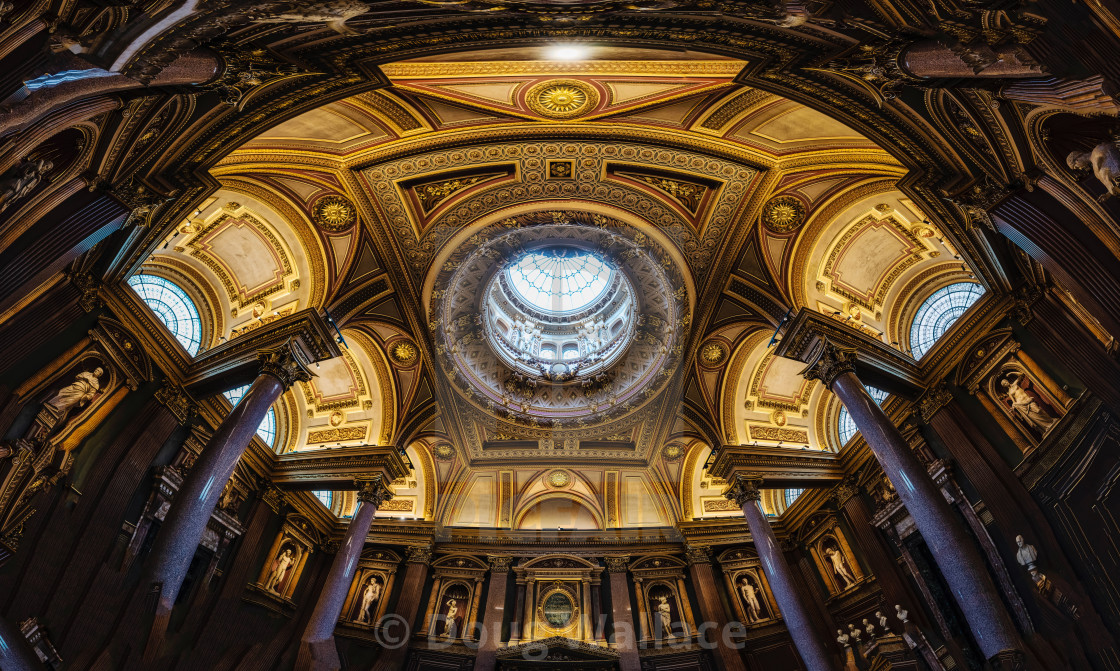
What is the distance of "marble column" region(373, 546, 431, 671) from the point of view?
715 inches

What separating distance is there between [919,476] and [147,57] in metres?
13.4

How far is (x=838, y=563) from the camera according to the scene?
17453 mm

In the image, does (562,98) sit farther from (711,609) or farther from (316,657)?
(711,609)

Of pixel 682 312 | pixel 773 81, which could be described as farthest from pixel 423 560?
pixel 773 81

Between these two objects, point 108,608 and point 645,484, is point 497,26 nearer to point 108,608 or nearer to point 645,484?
point 108,608

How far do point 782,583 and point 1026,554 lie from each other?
17.0ft

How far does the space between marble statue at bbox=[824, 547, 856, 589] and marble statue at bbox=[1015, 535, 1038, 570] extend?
611cm

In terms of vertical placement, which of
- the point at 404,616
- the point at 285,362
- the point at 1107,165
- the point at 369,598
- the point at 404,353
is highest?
the point at 404,353

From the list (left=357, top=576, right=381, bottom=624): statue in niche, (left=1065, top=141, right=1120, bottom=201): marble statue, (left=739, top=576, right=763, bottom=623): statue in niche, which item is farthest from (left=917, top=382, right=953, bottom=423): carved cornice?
(left=357, top=576, right=381, bottom=624): statue in niche

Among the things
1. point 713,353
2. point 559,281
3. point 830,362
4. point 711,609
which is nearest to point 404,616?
point 711,609

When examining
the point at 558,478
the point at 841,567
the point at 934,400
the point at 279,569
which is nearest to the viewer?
the point at 934,400

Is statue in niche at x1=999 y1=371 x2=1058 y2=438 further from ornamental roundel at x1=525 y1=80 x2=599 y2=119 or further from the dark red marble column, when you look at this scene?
ornamental roundel at x1=525 y1=80 x2=599 y2=119

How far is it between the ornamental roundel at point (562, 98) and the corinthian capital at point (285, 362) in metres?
8.19

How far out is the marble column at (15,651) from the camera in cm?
941
